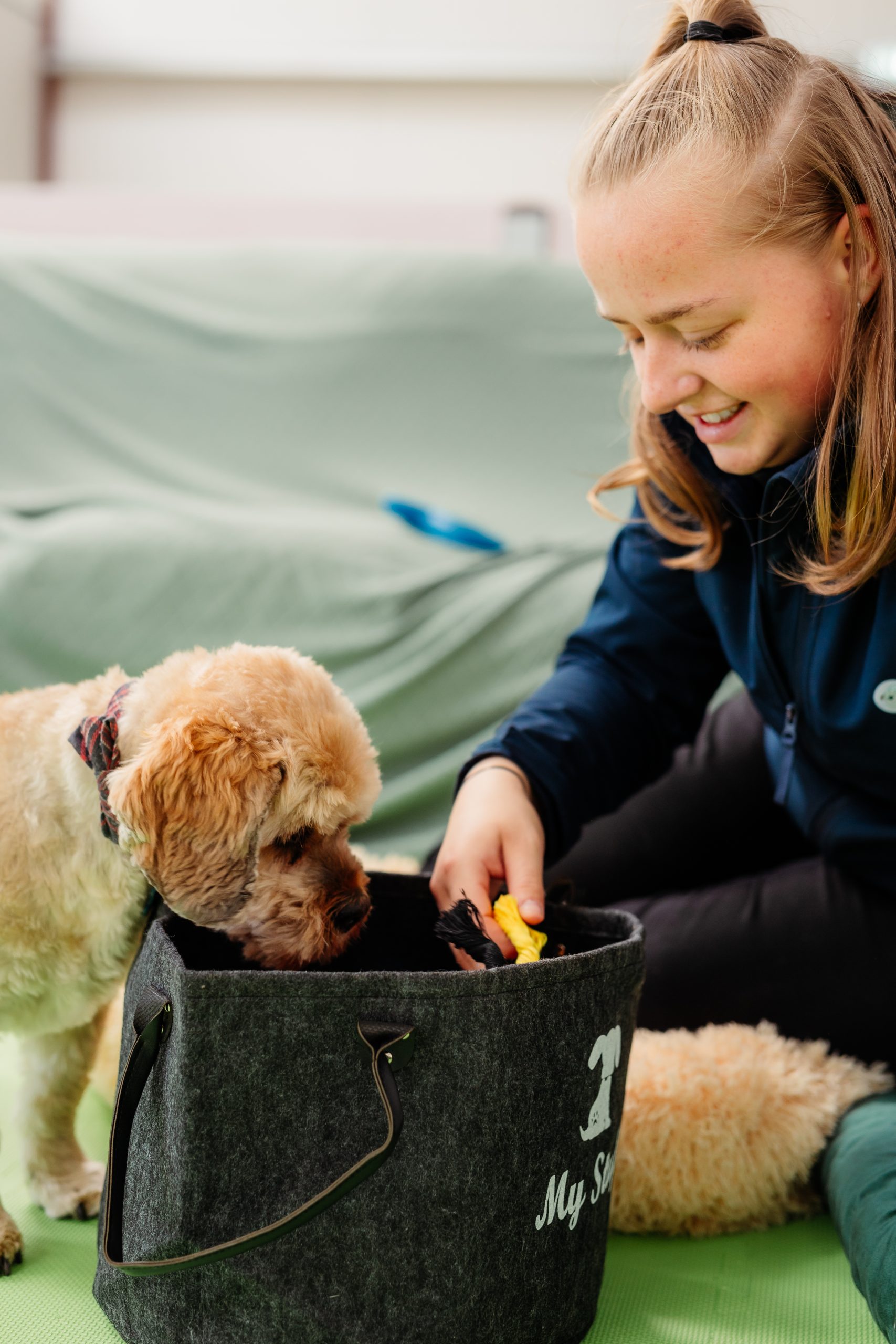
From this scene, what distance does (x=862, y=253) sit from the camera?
1.00 metres

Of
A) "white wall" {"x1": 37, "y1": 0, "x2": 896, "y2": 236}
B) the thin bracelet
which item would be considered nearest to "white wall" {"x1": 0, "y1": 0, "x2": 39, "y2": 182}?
"white wall" {"x1": 37, "y1": 0, "x2": 896, "y2": 236}

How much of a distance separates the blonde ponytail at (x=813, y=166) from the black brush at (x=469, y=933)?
47 cm

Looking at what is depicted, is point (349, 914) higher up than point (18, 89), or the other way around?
point (18, 89)

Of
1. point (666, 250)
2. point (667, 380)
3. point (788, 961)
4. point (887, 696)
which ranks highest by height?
point (666, 250)

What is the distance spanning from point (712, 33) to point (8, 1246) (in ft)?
4.24

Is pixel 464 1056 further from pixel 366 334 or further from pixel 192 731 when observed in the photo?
pixel 366 334

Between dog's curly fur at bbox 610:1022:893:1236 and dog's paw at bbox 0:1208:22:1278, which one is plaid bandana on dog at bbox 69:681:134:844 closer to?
dog's paw at bbox 0:1208:22:1278

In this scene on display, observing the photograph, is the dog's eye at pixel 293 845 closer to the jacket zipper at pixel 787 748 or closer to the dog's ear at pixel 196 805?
the dog's ear at pixel 196 805

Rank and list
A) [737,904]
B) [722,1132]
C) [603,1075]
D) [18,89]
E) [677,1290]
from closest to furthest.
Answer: [603,1075] → [677,1290] → [722,1132] → [737,904] → [18,89]

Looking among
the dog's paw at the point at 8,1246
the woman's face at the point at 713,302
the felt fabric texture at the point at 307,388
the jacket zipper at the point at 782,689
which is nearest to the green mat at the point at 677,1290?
the dog's paw at the point at 8,1246

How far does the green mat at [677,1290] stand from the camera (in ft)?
2.91

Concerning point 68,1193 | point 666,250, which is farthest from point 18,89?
point 68,1193

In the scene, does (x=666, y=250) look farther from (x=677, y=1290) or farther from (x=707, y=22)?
(x=677, y=1290)

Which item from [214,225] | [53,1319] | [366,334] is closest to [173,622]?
[366,334]
